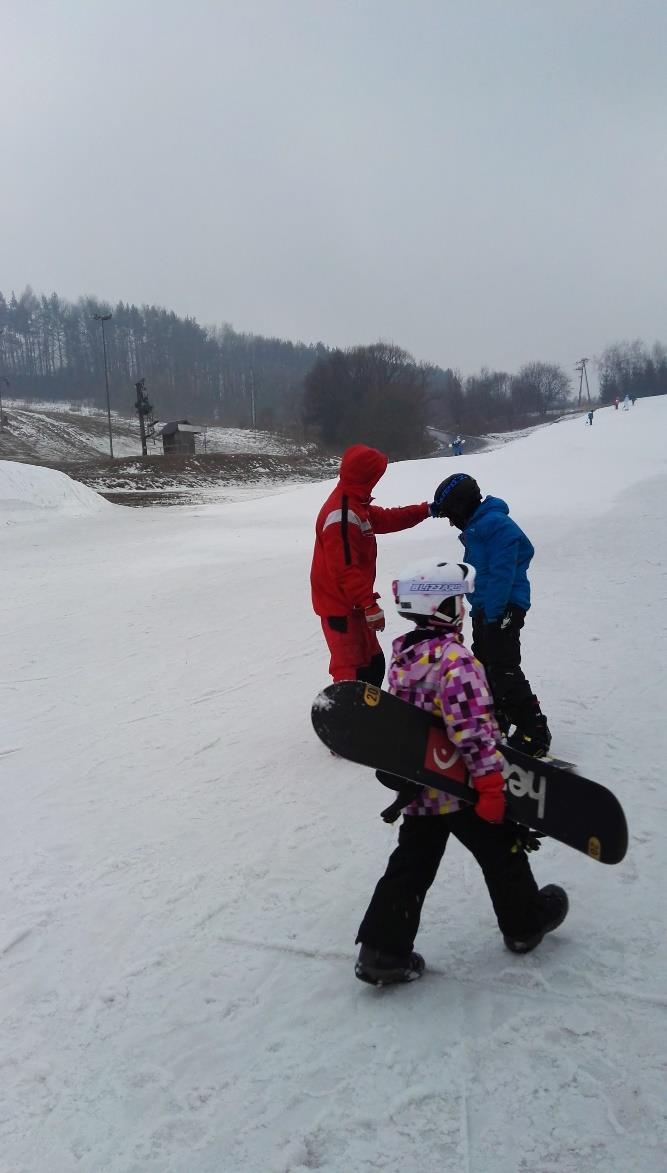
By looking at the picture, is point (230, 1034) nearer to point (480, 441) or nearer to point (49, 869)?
point (49, 869)

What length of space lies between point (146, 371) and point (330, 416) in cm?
7439

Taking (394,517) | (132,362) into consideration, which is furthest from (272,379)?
(394,517)

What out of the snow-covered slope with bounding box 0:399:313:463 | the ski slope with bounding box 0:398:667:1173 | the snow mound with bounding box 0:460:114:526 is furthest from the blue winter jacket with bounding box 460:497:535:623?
the snow-covered slope with bounding box 0:399:313:463

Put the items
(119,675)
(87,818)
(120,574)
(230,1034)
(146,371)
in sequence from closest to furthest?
(230,1034) < (87,818) < (119,675) < (120,574) < (146,371)

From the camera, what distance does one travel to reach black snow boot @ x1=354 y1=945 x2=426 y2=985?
2812mm

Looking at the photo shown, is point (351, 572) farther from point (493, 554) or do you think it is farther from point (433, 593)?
point (433, 593)

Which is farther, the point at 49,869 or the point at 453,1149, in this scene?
the point at 49,869

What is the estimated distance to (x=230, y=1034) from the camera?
2711mm

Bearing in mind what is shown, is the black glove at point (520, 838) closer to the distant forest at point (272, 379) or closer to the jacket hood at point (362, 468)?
the jacket hood at point (362, 468)

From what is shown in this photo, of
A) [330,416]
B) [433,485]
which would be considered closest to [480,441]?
[330,416]

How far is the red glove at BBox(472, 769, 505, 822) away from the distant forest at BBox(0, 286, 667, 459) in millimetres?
60090

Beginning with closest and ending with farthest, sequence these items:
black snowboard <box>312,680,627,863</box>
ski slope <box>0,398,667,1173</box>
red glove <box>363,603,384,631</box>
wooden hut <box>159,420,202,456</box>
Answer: ski slope <box>0,398,667,1173</box> → black snowboard <box>312,680,627,863</box> → red glove <box>363,603,384,631</box> → wooden hut <box>159,420,202,456</box>

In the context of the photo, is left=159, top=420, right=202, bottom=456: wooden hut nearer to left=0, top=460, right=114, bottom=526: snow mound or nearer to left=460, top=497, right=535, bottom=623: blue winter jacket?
left=0, top=460, right=114, bottom=526: snow mound

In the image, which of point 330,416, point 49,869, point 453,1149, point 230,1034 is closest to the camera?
point 453,1149
